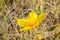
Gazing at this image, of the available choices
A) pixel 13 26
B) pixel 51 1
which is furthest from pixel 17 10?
pixel 51 1

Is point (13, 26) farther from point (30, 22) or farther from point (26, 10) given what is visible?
point (30, 22)

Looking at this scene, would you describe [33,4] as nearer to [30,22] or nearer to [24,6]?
[24,6]

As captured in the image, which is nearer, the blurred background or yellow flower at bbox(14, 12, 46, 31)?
yellow flower at bbox(14, 12, 46, 31)

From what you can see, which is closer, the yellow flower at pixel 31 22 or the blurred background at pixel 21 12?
the yellow flower at pixel 31 22

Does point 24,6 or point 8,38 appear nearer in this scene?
point 8,38

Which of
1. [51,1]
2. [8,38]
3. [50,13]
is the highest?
[51,1]

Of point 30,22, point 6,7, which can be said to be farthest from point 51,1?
point 30,22

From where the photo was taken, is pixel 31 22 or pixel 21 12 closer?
pixel 31 22

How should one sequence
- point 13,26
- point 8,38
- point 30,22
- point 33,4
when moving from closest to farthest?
1. point 30,22
2. point 8,38
3. point 13,26
4. point 33,4

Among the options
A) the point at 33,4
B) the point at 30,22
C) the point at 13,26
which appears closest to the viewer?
the point at 30,22

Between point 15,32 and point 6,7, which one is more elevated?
point 6,7
